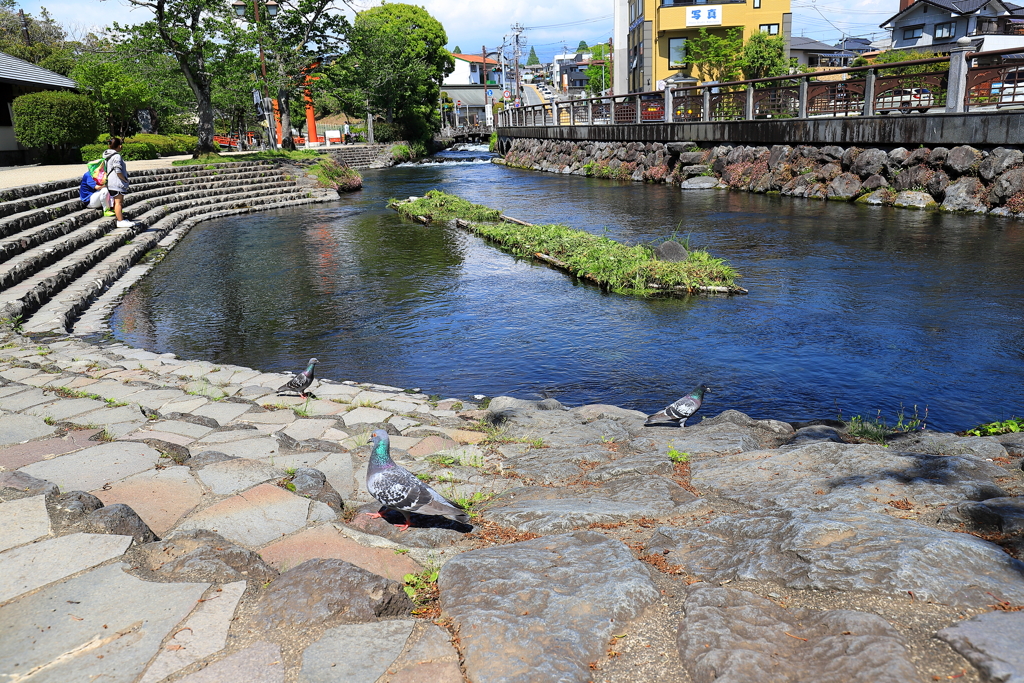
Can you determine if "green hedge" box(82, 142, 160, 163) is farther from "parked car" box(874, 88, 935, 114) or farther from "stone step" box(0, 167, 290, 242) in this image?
"parked car" box(874, 88, 935, 114)

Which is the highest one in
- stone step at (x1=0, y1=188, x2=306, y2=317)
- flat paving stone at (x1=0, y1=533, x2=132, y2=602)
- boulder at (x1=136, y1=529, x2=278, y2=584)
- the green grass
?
the green grass

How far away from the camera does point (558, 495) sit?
4.36 m

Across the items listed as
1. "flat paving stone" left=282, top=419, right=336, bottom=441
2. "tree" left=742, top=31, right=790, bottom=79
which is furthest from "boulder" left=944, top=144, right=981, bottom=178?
"tree" left=742, top=31, right=790, bottom=79

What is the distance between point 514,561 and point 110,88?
122 feet

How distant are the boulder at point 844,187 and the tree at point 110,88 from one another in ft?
98.0

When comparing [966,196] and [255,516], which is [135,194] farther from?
[966,196]

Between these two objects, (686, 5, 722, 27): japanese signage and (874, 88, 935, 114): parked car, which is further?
(686, 5, 722, 27): japanese signage

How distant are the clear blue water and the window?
95.2 ft

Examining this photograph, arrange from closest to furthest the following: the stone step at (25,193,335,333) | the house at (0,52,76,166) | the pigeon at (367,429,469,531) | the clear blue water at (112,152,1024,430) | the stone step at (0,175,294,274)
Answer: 1. the pigeon at (367,429,469,531)
2. the clear blue water at (112,152,1024,430)
3. the stone step at (25,193,335,333)
4. the stone step at (0,175,294,274)
5. the house at (0,52,76,166)

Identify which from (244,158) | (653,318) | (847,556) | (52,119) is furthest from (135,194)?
(847,556)

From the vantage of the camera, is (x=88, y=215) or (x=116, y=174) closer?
(x=116, y=174)

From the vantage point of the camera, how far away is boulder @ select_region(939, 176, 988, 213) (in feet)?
54.3

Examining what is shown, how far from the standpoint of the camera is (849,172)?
20047 mm

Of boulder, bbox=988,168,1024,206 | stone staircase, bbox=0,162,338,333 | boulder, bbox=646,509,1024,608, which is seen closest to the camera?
boulder, bbox=646,509,1024,608
